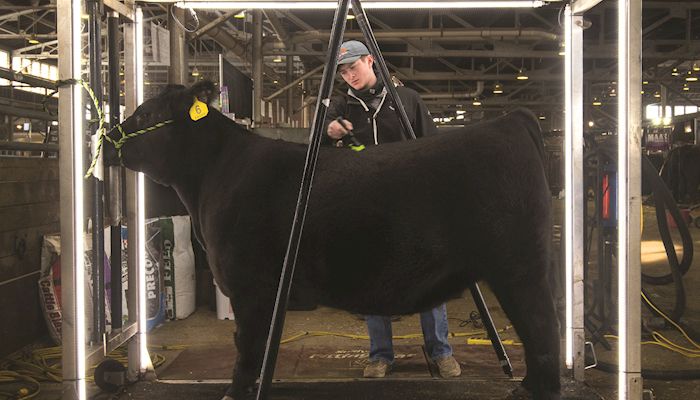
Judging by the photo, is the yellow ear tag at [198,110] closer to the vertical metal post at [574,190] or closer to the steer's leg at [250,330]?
the steer's leg at [250,330]

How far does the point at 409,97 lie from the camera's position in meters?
3.54

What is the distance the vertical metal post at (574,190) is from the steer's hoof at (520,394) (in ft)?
1.51

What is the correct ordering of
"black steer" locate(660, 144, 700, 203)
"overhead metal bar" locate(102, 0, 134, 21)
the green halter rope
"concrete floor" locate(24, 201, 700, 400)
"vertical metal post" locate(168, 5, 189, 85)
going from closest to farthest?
1. the green halter rope
2. "overhead metal bar" locate(102, 0, 134, 21)
3. "concrete floor" locate(24, 201, 700, 400)
4. "vertical metal post" locate(168, 5, 189, 85)
5. "black steer" locate(660, 144, 700, 203)

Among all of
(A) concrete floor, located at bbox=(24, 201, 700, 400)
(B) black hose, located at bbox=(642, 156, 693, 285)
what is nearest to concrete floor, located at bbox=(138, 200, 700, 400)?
(A) concrete floor, located at bbox=(24, 201, 700, 400)

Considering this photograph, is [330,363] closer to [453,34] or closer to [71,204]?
[71,204]

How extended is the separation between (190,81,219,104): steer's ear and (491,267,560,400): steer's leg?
163cm

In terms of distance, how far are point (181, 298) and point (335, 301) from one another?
303 centimetres

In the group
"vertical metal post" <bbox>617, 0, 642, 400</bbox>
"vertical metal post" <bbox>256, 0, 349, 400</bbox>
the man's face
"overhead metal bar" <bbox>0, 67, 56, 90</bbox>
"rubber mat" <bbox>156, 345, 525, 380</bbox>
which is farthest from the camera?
"overhead metal bar" <bbox>0, 67, 56, 90</bbox>

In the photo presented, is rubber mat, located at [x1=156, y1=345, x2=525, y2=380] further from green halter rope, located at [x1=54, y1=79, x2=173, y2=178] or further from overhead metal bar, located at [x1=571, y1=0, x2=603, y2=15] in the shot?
overhead metal bar, located at [x1=571, y1=0, x2=603, y2=15]

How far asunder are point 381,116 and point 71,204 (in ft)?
5.57

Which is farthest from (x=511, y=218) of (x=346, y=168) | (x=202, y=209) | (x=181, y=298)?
(x=181, y=298)

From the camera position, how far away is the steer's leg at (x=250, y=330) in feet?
9.05

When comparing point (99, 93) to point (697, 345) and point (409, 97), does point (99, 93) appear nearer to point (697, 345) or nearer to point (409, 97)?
point (409, 97)

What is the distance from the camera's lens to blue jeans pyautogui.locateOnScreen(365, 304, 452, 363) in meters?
3.64
